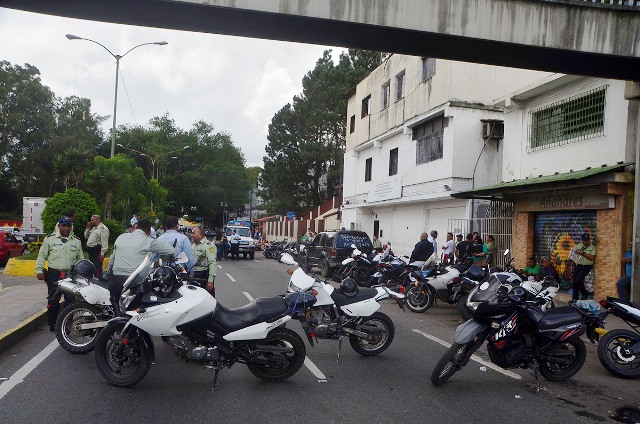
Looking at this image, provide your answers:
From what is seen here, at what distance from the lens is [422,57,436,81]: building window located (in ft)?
72.1

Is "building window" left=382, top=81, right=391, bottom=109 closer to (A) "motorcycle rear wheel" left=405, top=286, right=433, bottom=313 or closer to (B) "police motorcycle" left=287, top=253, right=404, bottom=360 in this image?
(A) "motorcycle rear wheel" left=405, top=286, right=433, bottom=313

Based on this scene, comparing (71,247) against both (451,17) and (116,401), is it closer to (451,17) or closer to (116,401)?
(116,401)

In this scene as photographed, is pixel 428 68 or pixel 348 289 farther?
pixel 428 68

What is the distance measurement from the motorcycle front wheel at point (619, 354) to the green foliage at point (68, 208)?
15.2 m

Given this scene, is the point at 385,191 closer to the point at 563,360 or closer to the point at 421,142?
the point at 421,142

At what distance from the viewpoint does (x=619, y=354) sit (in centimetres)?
673

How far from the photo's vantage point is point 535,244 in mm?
15734

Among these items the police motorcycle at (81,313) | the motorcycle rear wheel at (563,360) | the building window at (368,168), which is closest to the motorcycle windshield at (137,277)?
the police motorcycle at (81,313)

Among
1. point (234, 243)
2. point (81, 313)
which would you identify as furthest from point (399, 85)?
point (81, 313)

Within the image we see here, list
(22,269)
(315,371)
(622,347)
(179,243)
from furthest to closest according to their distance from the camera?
(22,269)
(179,243)
(622,347)
(315,371)

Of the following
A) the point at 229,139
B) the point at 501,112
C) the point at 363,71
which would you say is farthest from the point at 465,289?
the point at 229,139

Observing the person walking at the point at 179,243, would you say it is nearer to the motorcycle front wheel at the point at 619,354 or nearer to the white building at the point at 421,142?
the motorcycle front wheel at the point at 619,354

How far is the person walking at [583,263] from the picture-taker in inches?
488

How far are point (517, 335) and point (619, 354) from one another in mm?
1712
